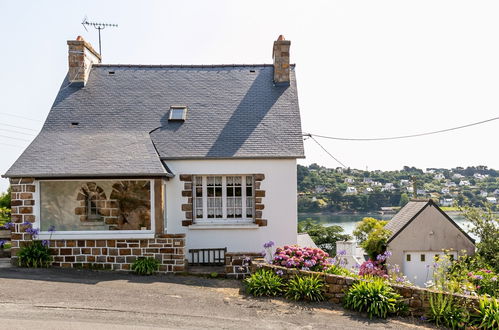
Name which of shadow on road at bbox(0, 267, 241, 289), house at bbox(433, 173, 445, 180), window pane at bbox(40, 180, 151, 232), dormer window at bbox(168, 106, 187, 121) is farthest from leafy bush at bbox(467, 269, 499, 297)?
house at bbox(433, 173, 445, 180)

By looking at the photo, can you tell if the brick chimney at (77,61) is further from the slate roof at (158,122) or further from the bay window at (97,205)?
the bay window at (97,205)

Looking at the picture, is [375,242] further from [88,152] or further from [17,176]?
[17,176]

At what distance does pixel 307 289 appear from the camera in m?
8.27

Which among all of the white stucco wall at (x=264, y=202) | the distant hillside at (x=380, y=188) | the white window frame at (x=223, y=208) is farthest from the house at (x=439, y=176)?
the white window frame at (x=223, y=208)

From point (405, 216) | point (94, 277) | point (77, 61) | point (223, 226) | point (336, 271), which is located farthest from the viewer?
point (405, 216)

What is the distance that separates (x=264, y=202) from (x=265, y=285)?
148 inches

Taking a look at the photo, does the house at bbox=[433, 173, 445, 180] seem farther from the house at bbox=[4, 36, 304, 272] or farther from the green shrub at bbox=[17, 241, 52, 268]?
the green shrub at bbox=[17, 241, 52, 268]

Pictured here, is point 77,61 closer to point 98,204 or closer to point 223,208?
point 98,204

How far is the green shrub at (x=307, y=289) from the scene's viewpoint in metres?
8.22

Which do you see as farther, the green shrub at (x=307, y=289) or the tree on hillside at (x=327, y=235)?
the tree on hillside at (x=327, y=235)

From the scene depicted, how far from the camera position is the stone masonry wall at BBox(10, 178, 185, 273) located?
10.6m

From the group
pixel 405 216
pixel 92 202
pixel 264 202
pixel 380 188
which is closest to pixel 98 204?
pixel 92 202

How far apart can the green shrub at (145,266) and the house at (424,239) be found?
1529 centimetres

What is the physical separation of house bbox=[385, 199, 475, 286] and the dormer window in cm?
1404
